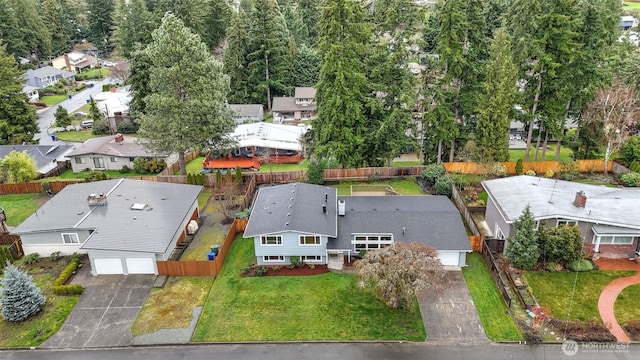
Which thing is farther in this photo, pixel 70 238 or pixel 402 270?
pixel 70 238

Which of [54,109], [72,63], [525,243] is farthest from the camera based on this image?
[72,63]

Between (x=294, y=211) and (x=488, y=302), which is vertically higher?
(x=294, y=211)

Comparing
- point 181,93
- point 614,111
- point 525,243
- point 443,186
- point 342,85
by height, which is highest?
point 342,85

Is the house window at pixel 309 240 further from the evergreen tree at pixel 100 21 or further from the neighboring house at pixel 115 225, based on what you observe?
the evergreen tree at pixel 100 21

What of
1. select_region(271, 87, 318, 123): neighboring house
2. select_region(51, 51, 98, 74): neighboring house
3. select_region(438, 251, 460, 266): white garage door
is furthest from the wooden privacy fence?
select_region(51, 51, 98, 74): neighboring house

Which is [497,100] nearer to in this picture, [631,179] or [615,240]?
[631,179]

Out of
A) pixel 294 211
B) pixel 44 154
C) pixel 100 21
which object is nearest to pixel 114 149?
pixel 44 154

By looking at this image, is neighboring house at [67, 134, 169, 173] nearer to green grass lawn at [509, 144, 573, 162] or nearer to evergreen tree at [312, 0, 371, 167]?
evergreen tree at [312, 0, 371, 167]

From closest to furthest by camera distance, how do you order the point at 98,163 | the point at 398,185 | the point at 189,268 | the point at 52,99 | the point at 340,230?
1. the point at 189,268
2. the point at 340,230
3. the point at 398,185
4. the point at 98,163
5. the point at 52,99
